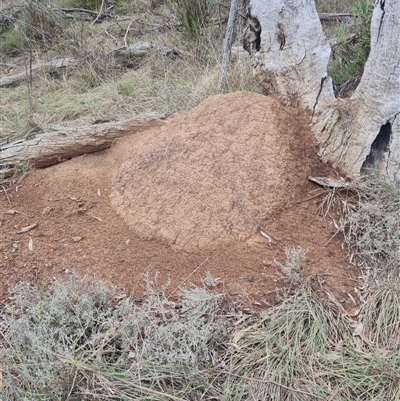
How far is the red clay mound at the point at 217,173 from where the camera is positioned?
8.21 ft

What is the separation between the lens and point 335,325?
2.10 meters

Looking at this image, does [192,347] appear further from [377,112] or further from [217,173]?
[377,112]

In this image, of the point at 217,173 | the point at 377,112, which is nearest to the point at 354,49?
the point at 377,112

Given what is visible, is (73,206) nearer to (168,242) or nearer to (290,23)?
(168,242)

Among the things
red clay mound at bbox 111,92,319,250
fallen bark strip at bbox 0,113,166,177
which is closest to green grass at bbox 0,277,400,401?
red clay mound at bbox 111,92,319,250

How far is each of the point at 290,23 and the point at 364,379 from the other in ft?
6.30

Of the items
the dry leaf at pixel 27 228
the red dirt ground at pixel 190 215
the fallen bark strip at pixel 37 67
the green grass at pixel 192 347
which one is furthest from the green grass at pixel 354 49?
the fallen bark strip at pixel 37 67

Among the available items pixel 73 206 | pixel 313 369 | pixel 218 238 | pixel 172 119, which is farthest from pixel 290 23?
pixel 313 369

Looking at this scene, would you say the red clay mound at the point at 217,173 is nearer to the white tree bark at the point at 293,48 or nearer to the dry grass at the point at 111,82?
the white tree bark at the point at 293,48

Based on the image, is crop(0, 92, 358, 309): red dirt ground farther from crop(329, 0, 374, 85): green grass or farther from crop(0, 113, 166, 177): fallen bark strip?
crop(329, 0, 374, 85): green grass

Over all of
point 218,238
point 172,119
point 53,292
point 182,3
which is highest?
point 182,3

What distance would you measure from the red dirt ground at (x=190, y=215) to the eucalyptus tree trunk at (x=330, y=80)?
133 millimetres

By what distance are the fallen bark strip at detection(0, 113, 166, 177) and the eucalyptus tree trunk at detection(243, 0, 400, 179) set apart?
860mm

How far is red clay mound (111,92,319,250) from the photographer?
250 cm
